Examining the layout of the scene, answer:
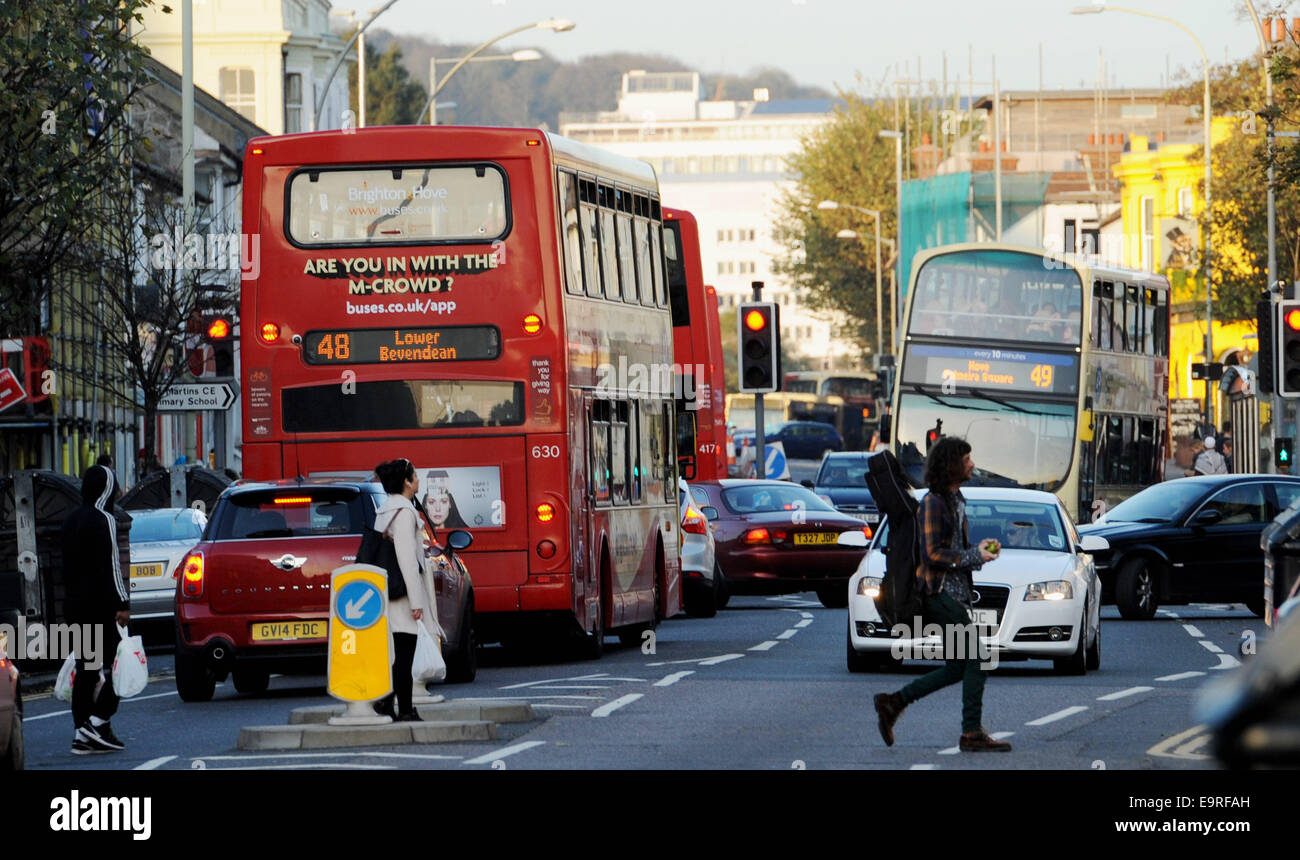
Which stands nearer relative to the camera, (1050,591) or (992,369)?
(1050,591)

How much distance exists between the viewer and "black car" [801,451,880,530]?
1606 inches

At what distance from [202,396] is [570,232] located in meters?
9.79

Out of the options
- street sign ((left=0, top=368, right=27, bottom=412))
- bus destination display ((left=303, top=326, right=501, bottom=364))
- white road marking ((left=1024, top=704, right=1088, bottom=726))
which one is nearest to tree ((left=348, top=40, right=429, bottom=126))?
street sign ((left=0, top=368, right=27, bottom=412))

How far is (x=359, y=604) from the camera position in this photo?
14.1 meters

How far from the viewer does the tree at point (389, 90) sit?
123 meters

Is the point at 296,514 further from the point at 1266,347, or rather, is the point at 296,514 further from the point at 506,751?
the point at 1266,347

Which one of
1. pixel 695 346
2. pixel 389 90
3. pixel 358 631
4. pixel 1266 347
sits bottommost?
pixel 358 631

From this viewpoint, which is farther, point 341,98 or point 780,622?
point 341,98

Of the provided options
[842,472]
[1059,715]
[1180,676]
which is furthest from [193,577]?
[842,472]
